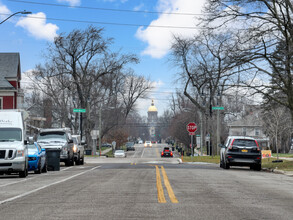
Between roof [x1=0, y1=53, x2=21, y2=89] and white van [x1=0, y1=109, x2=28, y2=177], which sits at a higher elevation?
roof [x1=0, y1=53, x2=21, y2=89]

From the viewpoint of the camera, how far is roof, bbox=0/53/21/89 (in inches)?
2208

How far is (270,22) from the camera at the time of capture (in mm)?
26766

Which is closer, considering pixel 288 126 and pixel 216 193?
pixel 216 193

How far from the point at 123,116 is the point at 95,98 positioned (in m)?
8.50

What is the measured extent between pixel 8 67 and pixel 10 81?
1.81 metres

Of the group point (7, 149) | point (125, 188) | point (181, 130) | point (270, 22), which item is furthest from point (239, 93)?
point (181, 130)

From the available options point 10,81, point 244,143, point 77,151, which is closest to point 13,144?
point 244,143

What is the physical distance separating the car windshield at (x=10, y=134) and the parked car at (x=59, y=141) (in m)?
8.91

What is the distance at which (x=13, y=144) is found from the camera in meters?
20.5

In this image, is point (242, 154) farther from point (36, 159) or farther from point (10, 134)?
point (10, 134)

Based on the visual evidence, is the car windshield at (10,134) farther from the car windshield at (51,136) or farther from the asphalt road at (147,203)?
the car windshield at (51,136)

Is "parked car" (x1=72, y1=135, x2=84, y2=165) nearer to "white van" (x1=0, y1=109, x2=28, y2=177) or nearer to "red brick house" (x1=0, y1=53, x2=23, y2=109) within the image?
"white van" (x1=0, y1=109, x2=28, y2=177)

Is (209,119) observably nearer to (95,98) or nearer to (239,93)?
(95,98)

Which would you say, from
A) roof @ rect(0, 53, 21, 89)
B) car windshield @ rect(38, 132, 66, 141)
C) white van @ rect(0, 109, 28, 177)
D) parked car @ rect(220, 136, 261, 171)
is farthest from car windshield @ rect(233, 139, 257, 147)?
roof @ rect(0, 53, 21, 89)
